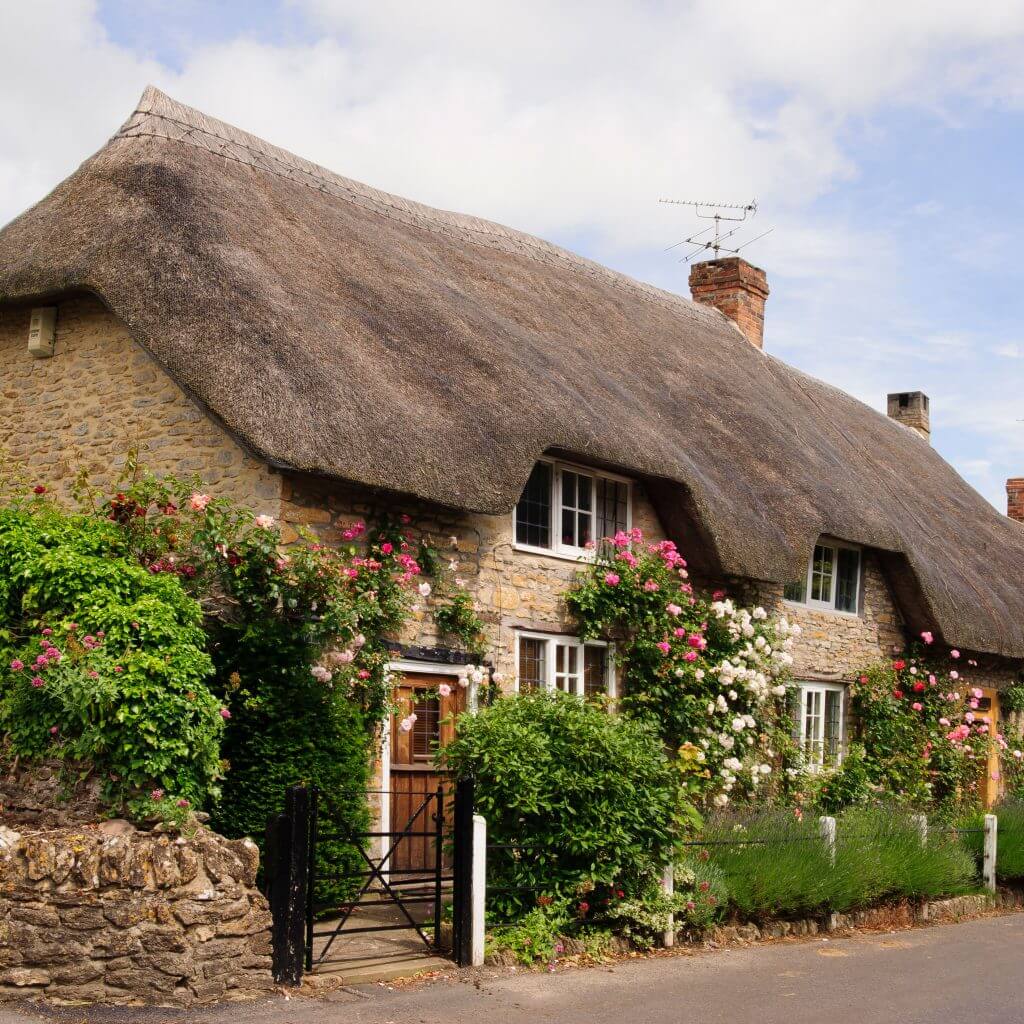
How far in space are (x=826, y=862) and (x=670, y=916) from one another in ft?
6.97

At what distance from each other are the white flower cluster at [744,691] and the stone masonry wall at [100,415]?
17.8 feet

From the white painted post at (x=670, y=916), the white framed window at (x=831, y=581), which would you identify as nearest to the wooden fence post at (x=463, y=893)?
the white painted post at (x=670, y=916)

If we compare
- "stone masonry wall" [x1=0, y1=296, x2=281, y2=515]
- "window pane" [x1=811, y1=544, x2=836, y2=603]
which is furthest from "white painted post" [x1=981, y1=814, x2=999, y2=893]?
"stone masonry wall" [x1=0, y1=296, x2=281, y2=515]

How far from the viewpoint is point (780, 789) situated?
48.9ft

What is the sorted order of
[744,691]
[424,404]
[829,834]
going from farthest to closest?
[744,691] < [829,834] < [424,404]

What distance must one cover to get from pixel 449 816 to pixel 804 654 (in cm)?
666

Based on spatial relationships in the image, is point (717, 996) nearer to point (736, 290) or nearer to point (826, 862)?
point (826, 862)

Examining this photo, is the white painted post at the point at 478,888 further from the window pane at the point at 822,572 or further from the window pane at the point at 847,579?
the window pane at the point at 847,579

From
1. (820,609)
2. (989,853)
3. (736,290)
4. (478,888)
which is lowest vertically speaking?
(989,853)

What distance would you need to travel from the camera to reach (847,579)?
17.0 meters

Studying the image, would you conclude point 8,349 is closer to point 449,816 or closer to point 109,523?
point 109,523

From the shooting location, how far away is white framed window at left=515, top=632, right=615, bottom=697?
488 inches

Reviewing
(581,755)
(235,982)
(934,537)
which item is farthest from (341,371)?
(934,537)

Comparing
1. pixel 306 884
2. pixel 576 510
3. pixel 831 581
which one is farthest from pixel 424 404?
pixel 831 581
